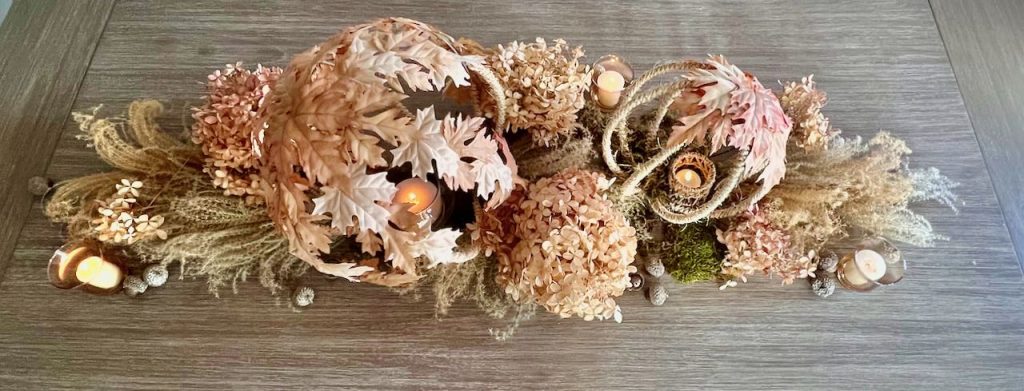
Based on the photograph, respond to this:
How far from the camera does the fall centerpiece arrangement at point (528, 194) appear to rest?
73 cm

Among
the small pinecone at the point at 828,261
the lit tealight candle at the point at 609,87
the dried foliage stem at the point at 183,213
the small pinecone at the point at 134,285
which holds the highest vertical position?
the lit tealight candle at the point at 609,87

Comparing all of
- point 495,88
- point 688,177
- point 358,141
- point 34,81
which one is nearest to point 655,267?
point 688,177

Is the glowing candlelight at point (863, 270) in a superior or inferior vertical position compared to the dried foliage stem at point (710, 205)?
inferior

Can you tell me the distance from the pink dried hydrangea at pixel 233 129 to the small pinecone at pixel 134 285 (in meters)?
0.18

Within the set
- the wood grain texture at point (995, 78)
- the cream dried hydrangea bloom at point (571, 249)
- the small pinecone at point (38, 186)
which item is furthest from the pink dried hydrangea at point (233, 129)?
the wood grain texture at point (995, 78)

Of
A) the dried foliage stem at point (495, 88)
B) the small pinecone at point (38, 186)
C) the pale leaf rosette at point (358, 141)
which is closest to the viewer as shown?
the pale leaf rosette at point (358, 141)

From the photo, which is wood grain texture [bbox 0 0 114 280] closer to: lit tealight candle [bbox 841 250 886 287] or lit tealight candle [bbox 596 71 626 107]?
lit tealight candle [bbox 596 71 626 107]

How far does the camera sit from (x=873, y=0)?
49.7 inches

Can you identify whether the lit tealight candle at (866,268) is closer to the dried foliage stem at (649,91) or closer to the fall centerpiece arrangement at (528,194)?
the fall centerpiece arrangement at (528,194)

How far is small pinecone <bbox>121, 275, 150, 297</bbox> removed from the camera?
0.91 meters

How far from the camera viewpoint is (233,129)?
869mm

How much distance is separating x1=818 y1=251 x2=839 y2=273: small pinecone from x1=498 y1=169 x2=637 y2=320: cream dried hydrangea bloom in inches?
13.1

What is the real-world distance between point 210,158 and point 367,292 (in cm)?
29

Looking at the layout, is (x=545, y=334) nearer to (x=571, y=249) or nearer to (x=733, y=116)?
(x=571, y=249)
